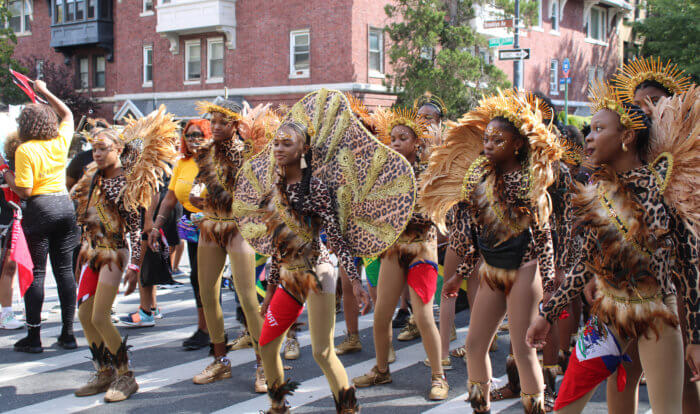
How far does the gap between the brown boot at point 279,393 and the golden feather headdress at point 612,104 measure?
2571mm

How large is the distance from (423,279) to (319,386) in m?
1.27

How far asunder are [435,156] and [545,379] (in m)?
1.82

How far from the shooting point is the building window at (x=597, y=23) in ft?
119

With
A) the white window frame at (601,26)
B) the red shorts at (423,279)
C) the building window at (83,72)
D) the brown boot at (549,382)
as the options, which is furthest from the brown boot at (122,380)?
the white window frame at (601,26)

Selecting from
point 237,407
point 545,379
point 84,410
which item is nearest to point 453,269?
point 545,379

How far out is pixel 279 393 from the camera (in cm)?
436

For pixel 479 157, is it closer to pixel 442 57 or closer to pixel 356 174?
pixel 356 174

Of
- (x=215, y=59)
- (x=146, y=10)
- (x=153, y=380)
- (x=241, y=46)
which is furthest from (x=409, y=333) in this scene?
(x=146, y=10)

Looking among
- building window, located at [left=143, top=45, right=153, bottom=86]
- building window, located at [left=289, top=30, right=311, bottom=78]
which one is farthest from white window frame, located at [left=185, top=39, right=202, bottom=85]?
building window, located at [left=289, top=30, right=311, bottom=78]

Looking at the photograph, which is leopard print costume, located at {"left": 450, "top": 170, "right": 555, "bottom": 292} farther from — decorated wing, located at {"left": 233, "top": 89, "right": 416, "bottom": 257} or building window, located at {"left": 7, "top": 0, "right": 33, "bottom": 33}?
building window, located at {"left": 7, "top": 0, "right": 33, "bottom": 33}

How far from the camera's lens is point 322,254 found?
14.0 feet

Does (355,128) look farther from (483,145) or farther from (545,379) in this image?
(545,379)

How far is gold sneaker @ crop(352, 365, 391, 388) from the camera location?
17.6ft

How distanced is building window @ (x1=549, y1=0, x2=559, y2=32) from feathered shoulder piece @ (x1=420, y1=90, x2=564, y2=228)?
30912 millimetres
